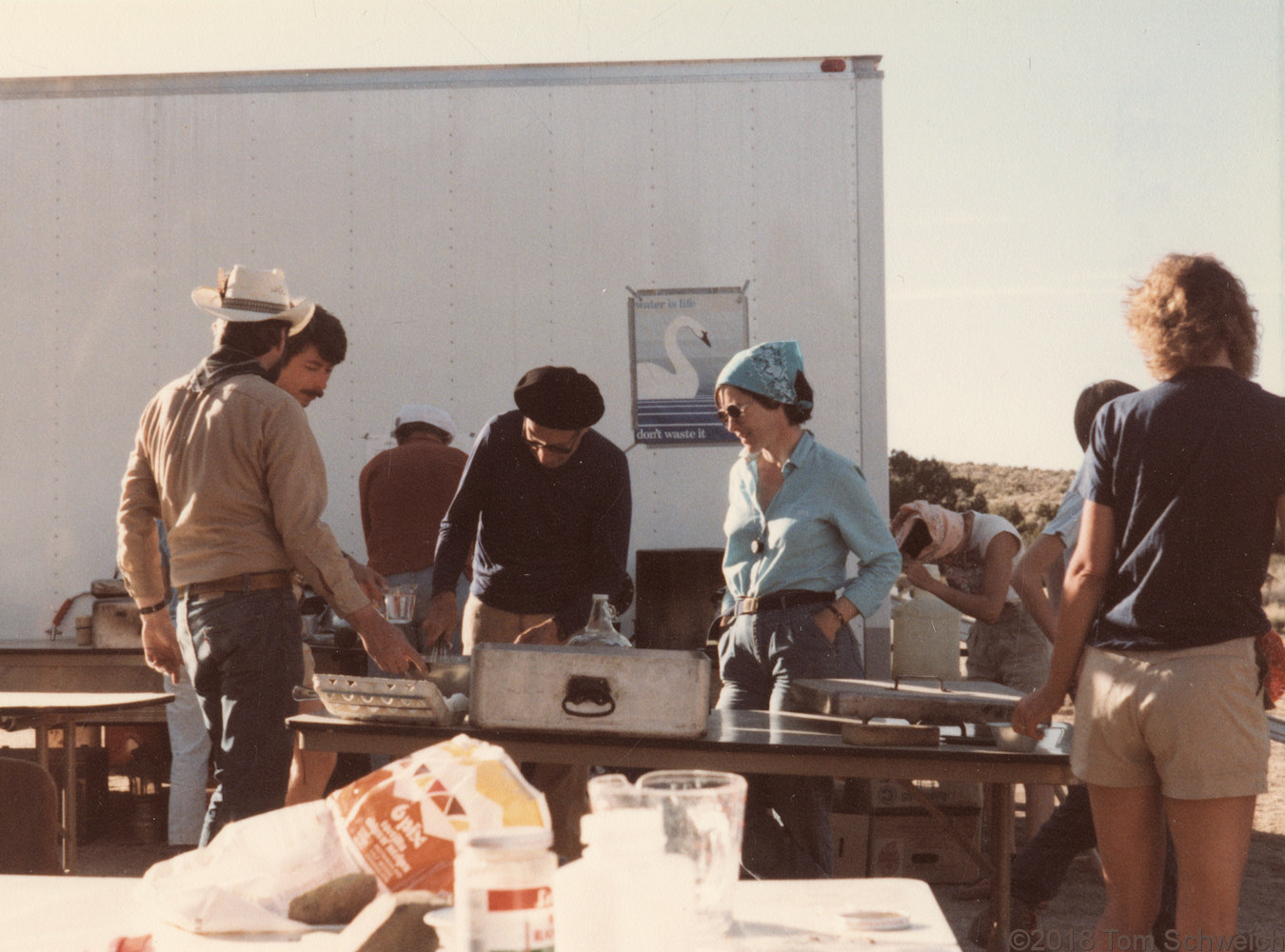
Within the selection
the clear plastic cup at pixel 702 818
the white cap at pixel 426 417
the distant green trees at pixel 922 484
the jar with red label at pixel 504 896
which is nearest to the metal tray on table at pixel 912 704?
the clear plastic cup at pixel 702 818

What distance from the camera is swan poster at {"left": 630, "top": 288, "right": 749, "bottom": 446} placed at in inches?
204

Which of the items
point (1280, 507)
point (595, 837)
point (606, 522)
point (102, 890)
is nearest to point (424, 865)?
point (595, 837)

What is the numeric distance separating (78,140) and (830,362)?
11.7 feet

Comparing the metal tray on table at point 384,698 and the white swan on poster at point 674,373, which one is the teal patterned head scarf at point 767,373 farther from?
the white swan on poster at point 674,373

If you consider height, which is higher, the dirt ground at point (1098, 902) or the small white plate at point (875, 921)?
the small white plate at point (875, 921)

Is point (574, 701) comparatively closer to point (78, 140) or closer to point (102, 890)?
point (102, 890)

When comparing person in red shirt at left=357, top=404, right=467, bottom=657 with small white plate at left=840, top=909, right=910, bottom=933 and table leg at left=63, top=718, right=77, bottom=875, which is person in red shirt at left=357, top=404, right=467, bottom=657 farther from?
small white plate at left=840, top=909, right=910, bottom=933

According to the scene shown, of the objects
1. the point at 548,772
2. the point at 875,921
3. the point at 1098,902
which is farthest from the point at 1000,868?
the point at 1098,902

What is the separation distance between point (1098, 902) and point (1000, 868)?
2.08m

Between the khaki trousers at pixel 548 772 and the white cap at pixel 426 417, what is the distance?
1367 mm

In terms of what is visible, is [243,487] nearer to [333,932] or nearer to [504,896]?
[333,932]

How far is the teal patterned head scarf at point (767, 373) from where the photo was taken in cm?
321

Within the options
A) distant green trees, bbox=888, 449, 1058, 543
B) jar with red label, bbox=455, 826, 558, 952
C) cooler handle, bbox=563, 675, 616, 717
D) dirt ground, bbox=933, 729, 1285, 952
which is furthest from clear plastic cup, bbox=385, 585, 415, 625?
distant green trees, bbox=888, 449, 1058, 543

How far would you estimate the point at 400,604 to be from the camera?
4309 millimetres
